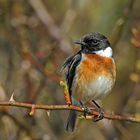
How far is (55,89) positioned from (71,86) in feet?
4.49

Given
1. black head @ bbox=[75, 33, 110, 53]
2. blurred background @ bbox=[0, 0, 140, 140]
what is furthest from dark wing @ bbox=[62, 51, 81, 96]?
blurred background @ bbox=[0, 0, 140, 140]

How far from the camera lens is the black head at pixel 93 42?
18.6 ft

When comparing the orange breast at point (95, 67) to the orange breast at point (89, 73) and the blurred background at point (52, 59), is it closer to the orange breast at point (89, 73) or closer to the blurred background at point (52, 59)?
the orange breast at point (89, 73)

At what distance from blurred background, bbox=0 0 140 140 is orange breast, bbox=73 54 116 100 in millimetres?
313

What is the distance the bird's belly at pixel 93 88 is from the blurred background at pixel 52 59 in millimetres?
405

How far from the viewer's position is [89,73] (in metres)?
5.48

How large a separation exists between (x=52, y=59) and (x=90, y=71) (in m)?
1.25

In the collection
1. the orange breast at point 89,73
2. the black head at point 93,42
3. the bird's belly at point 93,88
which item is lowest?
the bird's belly at point 93,88

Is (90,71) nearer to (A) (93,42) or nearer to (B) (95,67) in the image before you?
(B) (95,67)

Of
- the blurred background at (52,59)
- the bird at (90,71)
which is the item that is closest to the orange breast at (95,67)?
the bird at (90,71)

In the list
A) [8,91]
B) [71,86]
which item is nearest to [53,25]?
[8,91]

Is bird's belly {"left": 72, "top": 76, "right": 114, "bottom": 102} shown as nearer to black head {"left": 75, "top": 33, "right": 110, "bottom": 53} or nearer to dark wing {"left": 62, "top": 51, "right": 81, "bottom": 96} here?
dark wing {"left": 62, "top": 51, "right": 81, "bottom": 96}

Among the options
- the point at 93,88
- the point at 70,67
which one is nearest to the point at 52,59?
the point at 70,67

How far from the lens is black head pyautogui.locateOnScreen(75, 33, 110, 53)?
5684mm
